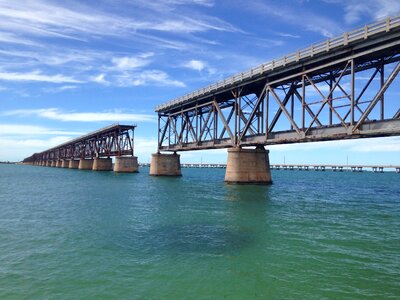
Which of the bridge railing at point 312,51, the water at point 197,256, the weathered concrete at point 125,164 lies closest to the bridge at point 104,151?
the weathered concrete at point 125,164

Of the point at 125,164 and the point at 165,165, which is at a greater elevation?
the point at 125,164

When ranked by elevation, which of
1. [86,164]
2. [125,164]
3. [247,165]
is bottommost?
[247,165]

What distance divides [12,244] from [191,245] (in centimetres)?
883

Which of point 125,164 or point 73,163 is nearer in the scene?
point 125,164

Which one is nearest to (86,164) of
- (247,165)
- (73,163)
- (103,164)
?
(103,164)

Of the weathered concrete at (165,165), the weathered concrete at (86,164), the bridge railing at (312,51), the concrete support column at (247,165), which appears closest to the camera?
the bridge railing at (312,51)

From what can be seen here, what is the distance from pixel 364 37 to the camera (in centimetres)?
3216

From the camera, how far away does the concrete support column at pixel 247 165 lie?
52875mm

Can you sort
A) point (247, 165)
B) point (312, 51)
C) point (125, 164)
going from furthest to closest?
point (125, 164)
point (247, 165)
point (312, 51)

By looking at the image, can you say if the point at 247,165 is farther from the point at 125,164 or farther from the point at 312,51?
the point at 125,164

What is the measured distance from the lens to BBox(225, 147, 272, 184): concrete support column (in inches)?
2082

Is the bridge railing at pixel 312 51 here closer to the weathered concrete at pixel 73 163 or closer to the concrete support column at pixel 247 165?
the concrete support column at pixel 247 165

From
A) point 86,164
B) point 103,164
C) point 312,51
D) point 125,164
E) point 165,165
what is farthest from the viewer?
point 86,164

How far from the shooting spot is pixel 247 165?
175 feet
